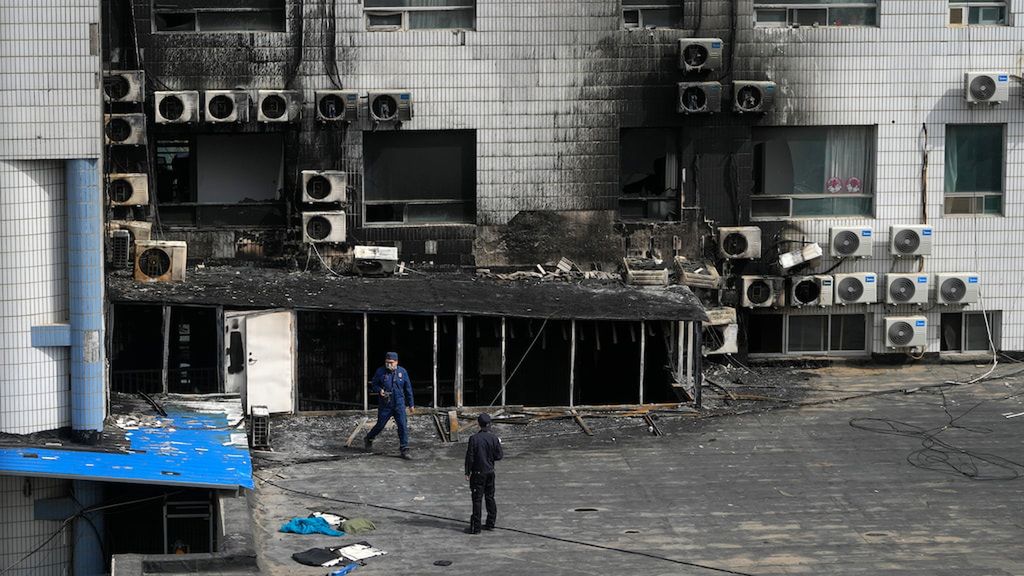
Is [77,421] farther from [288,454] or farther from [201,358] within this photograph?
[201,358]

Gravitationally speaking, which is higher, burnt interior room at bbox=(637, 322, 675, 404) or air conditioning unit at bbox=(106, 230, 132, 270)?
air conditioning unit at bbox=(106, 230, 132, 270)

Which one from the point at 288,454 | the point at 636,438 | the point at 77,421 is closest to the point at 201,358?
the point at 288,454

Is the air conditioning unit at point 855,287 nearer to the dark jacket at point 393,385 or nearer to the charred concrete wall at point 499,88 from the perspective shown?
the charred concrete wall at point 499,88

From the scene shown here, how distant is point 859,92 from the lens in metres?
29.8

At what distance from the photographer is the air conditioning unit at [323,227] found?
28.6m

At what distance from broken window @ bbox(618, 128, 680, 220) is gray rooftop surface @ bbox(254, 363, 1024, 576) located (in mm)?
3874

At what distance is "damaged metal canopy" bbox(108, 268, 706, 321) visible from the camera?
26.4 metres

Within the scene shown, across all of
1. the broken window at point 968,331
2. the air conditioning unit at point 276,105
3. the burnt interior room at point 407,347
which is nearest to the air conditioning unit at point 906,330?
the broken window at point 968,331

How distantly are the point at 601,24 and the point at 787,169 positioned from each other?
444 centimetres

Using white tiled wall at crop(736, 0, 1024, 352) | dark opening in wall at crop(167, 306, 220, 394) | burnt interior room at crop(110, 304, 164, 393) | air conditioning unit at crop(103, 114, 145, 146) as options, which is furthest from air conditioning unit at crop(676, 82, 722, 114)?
burnt interior room at crop(110, 304, 164, 393)

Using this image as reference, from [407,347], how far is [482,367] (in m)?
1.40

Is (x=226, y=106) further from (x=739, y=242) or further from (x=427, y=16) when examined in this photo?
(x=739, y=242)

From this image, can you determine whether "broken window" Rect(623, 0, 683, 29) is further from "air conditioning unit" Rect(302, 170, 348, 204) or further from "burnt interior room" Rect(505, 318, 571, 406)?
"air conditioning unit" Rect(302, 170, 348, 204)

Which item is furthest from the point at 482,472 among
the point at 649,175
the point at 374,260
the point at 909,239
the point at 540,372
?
the point at 909,239
